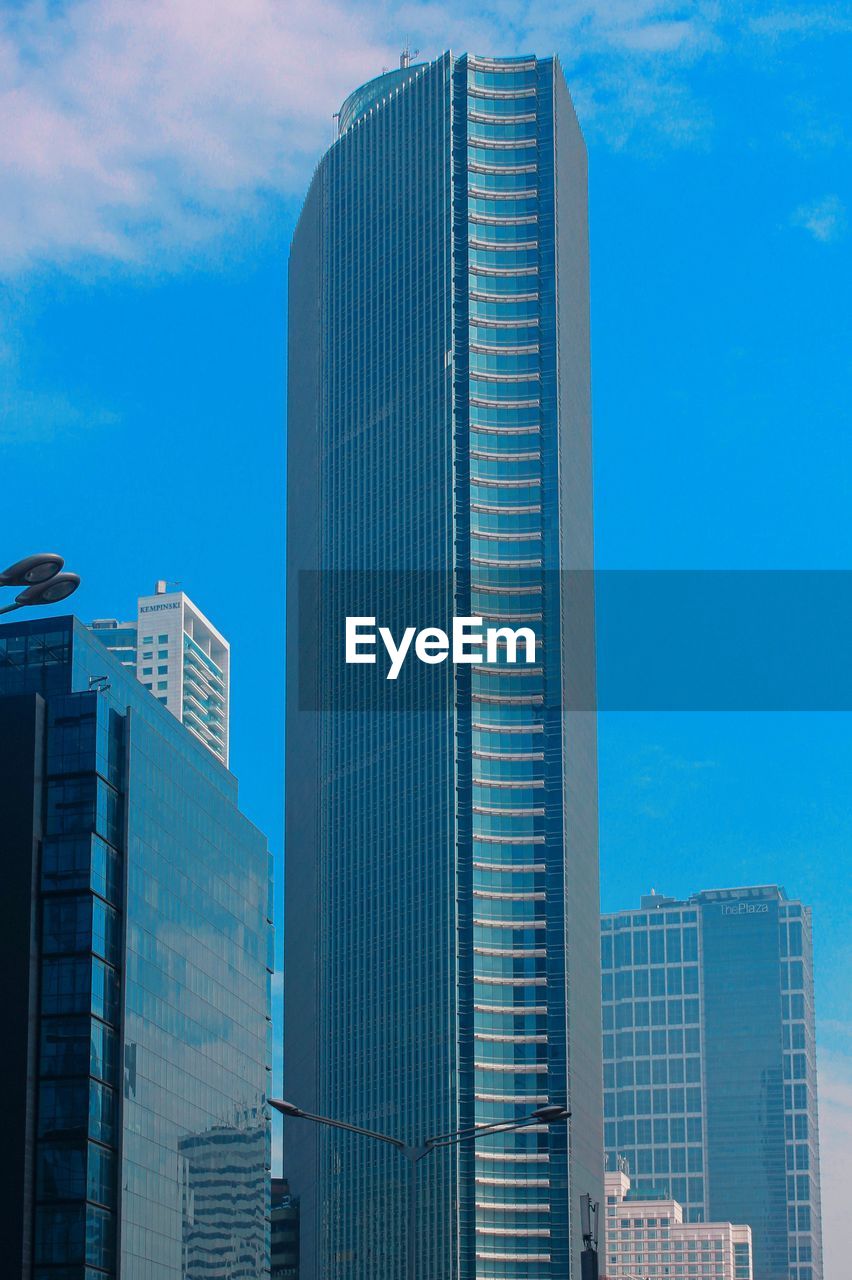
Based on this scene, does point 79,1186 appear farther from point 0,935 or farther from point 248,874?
point 248,874

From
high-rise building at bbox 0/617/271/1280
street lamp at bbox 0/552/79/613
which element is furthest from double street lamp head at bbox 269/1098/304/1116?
high-rise building at bbox 0/617/271/1280

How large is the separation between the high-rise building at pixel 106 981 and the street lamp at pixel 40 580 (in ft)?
347

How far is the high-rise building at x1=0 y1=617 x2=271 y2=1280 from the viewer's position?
139625 mm

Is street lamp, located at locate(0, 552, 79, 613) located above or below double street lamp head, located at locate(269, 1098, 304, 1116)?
above

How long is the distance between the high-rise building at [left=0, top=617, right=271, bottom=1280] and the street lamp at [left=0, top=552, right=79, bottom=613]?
105738 mm

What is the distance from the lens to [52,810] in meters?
147

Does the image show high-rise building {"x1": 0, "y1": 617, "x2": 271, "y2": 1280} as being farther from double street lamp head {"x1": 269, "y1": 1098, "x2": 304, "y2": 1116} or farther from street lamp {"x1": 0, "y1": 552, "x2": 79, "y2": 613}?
street lamp {"x1": 0, "y1": 552, "x2": 79, "y2": 613}

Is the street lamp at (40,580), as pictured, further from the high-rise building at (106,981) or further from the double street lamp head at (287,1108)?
the high-rise building at (106,981)

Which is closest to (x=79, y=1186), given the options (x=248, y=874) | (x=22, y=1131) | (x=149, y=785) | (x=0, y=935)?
(x=22, y=1131)

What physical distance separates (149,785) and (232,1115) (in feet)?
112

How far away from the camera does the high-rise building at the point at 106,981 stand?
140 m

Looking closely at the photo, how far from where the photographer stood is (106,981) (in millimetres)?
145500

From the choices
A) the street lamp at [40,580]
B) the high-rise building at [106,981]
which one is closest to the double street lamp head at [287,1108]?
the street lamp at [40,580]

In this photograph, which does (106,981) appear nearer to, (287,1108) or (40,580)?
(287,1108)
